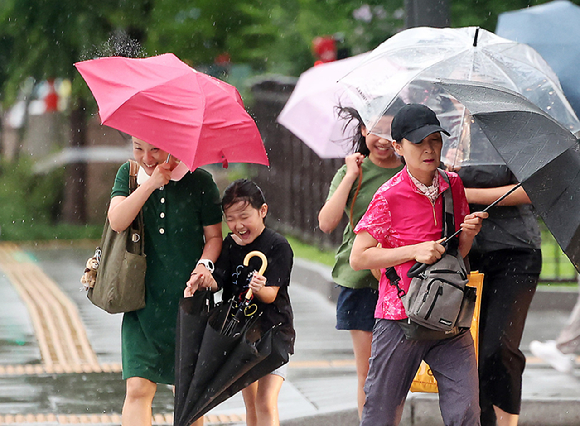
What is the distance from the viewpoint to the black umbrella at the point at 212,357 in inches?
166

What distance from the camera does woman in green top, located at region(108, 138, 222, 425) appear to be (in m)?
4.47

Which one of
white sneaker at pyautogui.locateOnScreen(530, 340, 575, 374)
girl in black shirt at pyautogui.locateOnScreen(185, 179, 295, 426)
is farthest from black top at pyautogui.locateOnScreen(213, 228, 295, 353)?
white sneaker at pyautogui.locateOnScreen(530, 340, 575, 374)

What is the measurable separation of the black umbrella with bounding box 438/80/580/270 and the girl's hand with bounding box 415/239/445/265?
0.43m

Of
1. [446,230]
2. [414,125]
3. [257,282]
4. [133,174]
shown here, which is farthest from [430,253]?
[133,174]

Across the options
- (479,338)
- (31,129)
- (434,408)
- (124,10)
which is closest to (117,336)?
(434,408)

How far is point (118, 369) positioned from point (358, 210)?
10.9 feet

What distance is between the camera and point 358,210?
4.98 meters

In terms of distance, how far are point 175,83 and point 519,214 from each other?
6.24 ft

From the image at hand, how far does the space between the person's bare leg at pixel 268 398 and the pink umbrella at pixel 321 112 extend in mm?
1589

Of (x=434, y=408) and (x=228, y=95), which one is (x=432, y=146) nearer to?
(x=228, y=95)

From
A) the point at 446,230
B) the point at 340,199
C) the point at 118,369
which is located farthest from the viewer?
the point at 118,369

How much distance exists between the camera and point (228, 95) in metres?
4.38

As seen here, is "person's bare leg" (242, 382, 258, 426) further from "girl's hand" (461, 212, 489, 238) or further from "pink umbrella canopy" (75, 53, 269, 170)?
"girl's hand" (461, 212, 489, 238)

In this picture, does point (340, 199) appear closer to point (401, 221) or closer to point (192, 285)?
point (401, 221)
